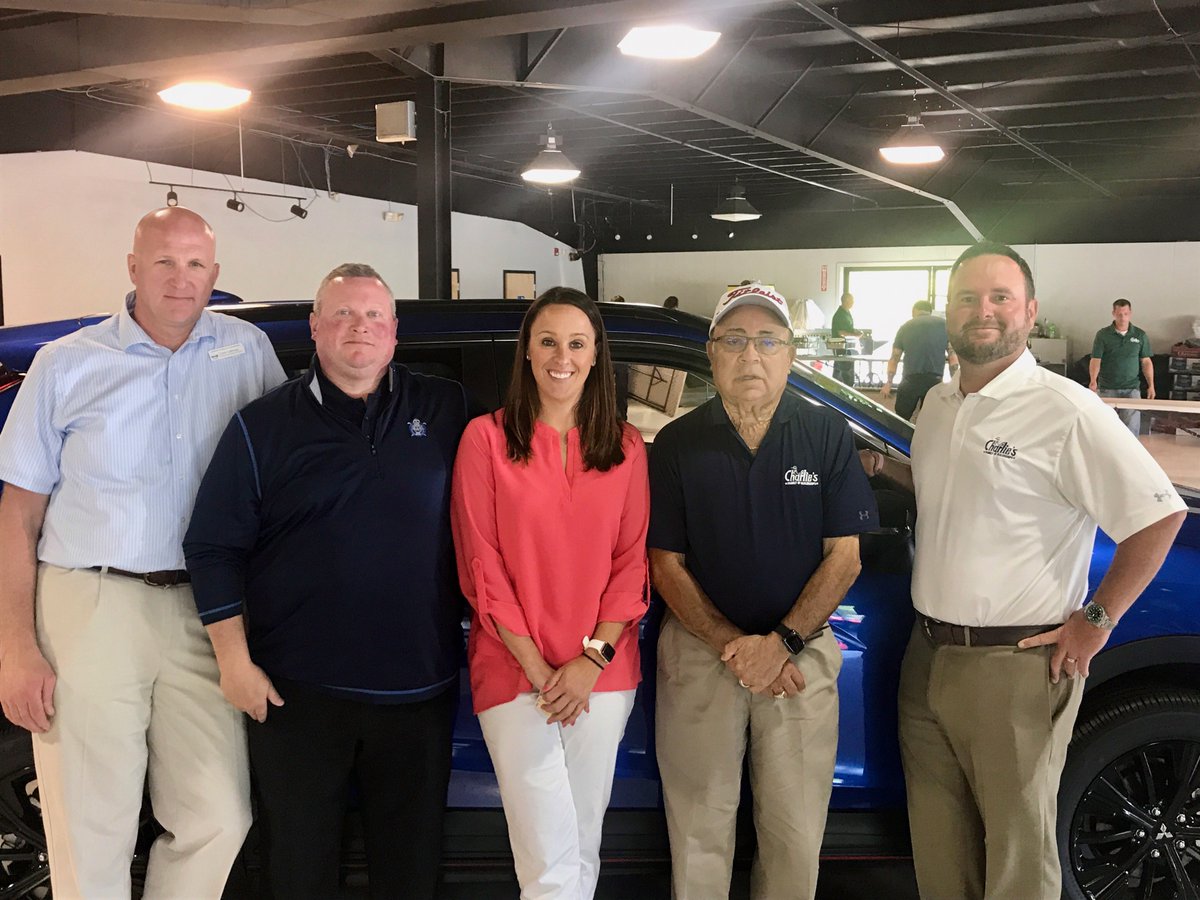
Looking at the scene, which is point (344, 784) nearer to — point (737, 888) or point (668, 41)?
point (737, 888)

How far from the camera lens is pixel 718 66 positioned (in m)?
6.97

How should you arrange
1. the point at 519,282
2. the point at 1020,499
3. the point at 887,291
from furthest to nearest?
the point at 887,291
the point at 519,282
the point at 1020,499

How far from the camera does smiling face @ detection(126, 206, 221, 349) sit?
2.01 m

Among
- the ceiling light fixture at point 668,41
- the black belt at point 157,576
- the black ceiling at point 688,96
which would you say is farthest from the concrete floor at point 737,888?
the ceiling light fixture at point 668,41

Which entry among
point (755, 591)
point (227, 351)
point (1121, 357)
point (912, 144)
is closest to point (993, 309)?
point (755, 591)

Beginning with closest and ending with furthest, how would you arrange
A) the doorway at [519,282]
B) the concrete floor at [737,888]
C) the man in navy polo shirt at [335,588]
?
the man in navy polo shirt at [335,588] < the concrete floor at [737,888] < the doorway at [519,282]

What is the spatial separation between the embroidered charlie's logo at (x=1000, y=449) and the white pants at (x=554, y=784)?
37.6 inches

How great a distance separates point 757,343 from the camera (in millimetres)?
2080

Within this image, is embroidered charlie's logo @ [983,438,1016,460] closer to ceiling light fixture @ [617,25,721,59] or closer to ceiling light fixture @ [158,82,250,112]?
ceiling light fixture @ [617,25,721,59]

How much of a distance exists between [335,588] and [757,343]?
1.04 metres

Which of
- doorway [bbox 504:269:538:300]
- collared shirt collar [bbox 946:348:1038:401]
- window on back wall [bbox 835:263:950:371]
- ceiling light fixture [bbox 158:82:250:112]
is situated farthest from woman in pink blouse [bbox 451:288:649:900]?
window on back wall [bbox 835:263:950:371]

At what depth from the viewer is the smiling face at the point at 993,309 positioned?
2068mm

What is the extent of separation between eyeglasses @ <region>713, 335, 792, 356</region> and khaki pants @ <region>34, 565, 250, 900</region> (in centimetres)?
129

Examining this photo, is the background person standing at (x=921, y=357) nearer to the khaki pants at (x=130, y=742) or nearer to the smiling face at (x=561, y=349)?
the smiling face at (x=561, y=349)
